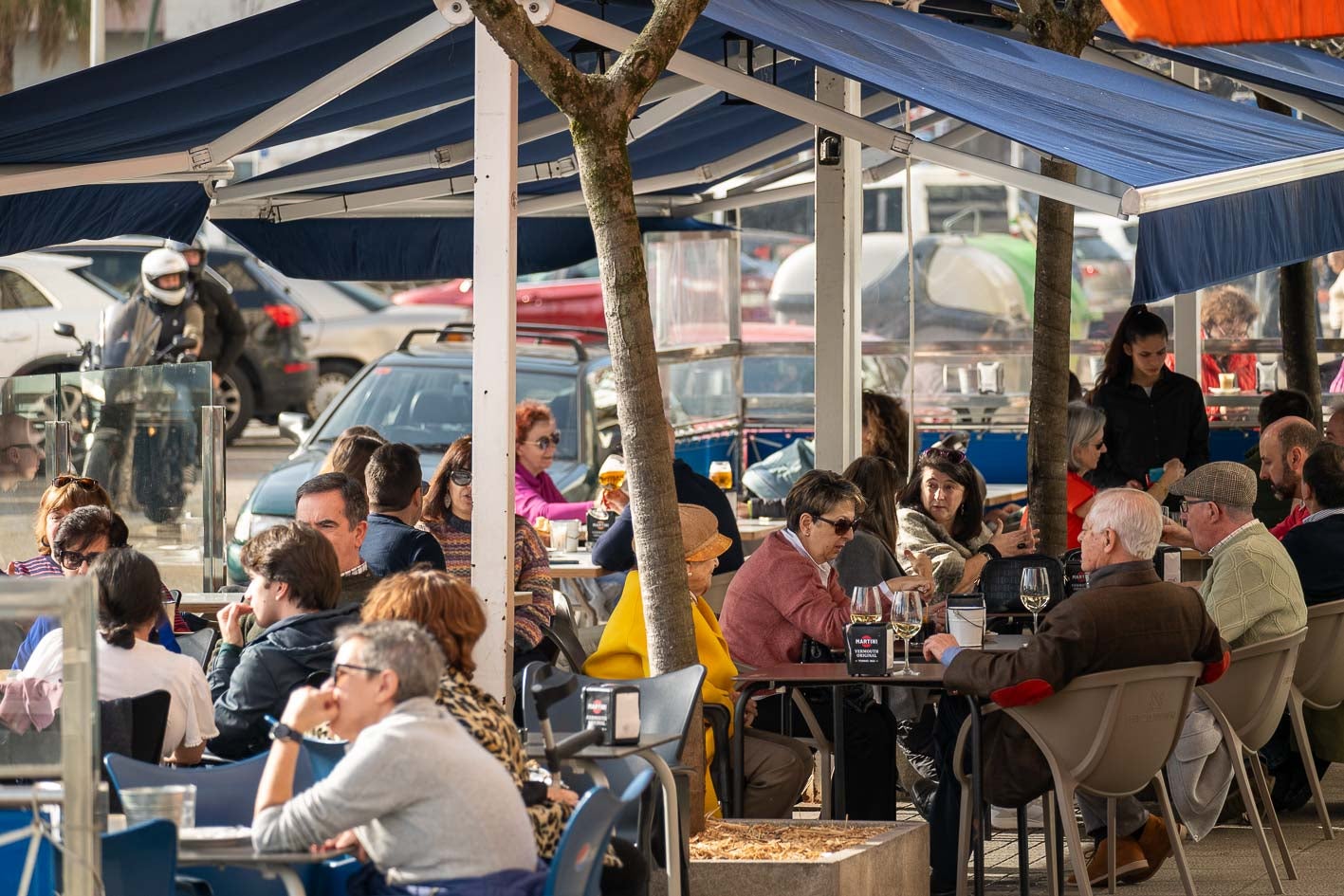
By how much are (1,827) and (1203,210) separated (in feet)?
14.2

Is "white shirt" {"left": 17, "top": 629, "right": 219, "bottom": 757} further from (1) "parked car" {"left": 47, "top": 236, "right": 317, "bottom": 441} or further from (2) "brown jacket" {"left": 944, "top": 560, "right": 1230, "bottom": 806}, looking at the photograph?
(1) "parked car" {"left": 47, "top": 236, "right": 317, "bottom": 441}

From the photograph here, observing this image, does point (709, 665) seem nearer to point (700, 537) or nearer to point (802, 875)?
point (700, 537)

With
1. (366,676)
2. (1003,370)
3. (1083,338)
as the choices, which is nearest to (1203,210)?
(366,676)

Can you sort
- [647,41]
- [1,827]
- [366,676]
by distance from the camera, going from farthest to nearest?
[647,41] → [366,676] → [1,827]

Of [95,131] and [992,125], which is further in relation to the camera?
[95,131]

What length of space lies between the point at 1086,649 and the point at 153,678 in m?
2.59

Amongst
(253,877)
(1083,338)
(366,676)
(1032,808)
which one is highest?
(1083,338)

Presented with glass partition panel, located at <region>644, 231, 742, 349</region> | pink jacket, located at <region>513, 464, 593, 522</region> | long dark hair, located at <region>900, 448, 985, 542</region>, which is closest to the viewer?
long dark hair, located at <region>900, 448, 985, 542</region>

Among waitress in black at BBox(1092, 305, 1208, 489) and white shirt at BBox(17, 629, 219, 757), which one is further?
waitress in black at BBox(1092, 305, 1208, 489)

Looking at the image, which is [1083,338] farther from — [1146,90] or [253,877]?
[253,877]

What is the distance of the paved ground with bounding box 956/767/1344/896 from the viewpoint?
684cm

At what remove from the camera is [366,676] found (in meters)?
4.15

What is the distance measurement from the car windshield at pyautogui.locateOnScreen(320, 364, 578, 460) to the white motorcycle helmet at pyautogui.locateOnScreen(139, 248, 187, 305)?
2639 millimetres

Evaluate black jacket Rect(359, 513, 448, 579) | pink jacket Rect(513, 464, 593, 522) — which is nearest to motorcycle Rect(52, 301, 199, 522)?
pink jacket Rect(513, 464, 593, 522)
